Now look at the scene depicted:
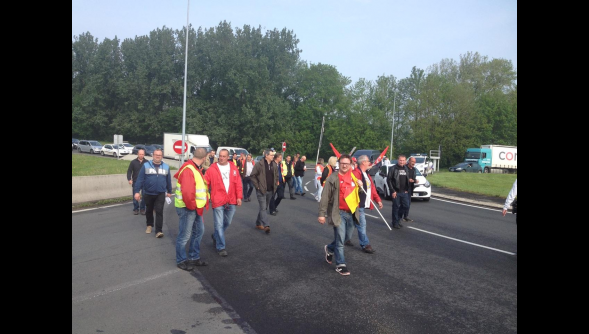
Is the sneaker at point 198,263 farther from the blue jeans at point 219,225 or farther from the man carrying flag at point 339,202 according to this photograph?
the man carrying flag at point 339,202

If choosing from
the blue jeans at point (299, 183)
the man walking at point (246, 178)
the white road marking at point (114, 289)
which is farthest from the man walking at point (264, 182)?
the blue jeans at point (299, 183)

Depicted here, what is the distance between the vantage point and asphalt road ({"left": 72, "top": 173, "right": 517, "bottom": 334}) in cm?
439

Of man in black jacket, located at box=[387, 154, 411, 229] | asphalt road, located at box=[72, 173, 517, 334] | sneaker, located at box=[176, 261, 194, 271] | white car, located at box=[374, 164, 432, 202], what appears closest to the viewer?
asphalt road, located at box=[72, 173, 517, 334]

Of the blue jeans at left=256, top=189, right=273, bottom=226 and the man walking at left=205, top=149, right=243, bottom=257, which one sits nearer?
the man walking at left=205, top=149, right=243, bottom=257

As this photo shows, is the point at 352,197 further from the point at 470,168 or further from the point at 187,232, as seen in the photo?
the point at 470,168

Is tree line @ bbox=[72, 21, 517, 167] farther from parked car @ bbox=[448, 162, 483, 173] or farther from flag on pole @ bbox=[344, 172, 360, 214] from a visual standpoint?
flag on pole @ bbox=[344, 172, 360, 214]

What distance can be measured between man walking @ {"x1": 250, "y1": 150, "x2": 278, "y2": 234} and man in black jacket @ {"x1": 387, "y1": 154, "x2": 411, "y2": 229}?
10.1 ft

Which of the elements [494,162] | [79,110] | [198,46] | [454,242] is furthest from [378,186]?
[79,110]

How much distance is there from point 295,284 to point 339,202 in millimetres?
1652

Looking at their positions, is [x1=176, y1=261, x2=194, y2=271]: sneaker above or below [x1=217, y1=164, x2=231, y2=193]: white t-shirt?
below

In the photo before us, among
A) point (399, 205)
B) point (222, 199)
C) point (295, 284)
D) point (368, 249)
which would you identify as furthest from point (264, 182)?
point (295, 284)

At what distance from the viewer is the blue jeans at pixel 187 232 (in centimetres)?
657

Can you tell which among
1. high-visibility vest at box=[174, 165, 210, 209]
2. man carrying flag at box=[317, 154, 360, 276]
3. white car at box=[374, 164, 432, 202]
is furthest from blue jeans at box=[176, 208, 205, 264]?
white car at box=[374, 164, 432, 202]

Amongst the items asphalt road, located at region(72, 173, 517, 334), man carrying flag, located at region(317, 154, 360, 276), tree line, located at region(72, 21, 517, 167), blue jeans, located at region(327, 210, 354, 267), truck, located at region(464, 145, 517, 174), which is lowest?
asphalt road, located at region(72, 173, 517, 334)
